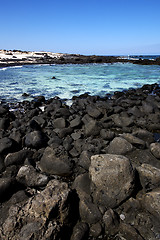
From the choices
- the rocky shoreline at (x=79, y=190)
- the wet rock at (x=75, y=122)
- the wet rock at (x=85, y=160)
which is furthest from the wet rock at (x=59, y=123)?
the wet rock at (x=85, y=160)

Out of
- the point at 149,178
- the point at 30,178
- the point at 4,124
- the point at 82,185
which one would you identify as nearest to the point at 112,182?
the point at 82,185

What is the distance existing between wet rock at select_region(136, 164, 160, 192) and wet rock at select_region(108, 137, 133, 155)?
119 cm

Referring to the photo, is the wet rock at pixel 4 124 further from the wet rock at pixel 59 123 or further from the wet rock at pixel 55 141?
the wet rock at pixel 55 141

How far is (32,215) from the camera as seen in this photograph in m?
3.25

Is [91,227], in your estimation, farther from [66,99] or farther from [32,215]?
[66,99]

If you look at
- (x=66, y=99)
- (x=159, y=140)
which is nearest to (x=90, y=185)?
(x=159, y=140)

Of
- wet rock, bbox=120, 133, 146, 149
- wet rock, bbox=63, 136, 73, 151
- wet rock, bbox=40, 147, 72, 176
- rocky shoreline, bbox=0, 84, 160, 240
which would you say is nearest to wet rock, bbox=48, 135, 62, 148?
rocky shoreline, bbox=0, 84, 160, 240

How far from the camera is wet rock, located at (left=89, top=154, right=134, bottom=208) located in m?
3.88

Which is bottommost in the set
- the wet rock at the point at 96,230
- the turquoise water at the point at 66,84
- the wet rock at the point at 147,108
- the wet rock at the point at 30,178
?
Result: the turquoise water at the point at 66,84

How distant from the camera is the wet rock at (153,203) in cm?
364

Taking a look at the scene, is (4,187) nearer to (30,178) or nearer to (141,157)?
(30,178)

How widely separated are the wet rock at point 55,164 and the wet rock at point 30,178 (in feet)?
1.76

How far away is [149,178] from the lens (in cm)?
427

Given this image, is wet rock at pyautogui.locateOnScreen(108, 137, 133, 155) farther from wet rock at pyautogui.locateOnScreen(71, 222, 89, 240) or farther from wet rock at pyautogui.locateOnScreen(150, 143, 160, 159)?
wet rock at pyautogui.locateOnScreen(71, 222, 89, 240)
